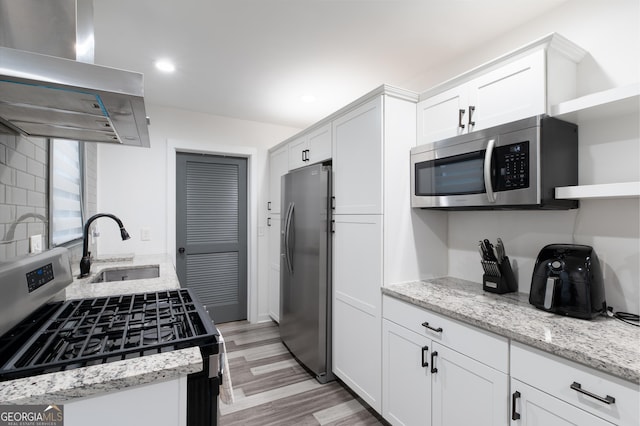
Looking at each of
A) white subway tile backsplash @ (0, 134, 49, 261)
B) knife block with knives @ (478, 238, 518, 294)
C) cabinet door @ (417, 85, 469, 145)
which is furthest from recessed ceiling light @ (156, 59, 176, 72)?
knife block with knives @ (478, 238, 518, 294)

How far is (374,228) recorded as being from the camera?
6.46ft

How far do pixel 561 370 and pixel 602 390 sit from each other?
11 cm

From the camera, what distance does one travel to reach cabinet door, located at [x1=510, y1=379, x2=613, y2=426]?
103cm

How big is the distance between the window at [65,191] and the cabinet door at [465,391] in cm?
217

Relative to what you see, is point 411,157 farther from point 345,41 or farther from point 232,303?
point 232,303

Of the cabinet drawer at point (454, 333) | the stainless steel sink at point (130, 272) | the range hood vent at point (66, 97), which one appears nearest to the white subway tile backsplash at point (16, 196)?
the range hood vent at point (66, 97)

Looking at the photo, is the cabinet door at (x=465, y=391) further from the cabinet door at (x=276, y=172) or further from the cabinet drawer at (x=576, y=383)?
the cabinet door at (x=276, y=172)

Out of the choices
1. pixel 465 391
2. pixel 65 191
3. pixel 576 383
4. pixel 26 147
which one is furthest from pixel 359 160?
pixel 65 191

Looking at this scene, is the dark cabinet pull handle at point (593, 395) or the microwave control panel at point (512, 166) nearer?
the dark cabinet pull handle at point (593, 395)

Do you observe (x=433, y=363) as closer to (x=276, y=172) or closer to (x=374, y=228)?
(x=374, y=228)

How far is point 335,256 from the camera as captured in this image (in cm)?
236

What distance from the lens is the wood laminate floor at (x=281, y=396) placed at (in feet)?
6.59

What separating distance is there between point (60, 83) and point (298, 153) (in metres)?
2.28

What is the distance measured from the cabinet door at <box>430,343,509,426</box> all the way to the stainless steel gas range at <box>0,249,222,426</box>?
111 cm
